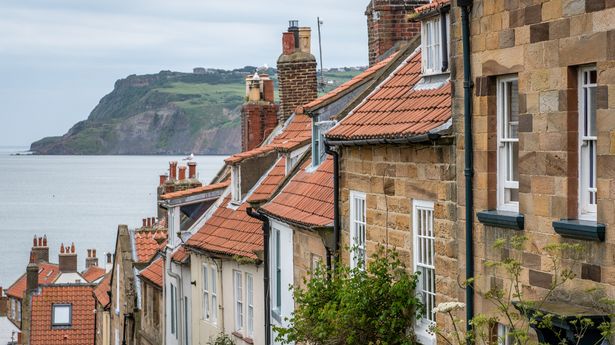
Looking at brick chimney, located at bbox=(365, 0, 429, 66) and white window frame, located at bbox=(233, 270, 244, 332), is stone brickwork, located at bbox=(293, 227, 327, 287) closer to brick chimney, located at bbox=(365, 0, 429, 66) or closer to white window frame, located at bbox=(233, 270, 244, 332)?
brick chimney, located at bbox=(365, 0, 429, 66)

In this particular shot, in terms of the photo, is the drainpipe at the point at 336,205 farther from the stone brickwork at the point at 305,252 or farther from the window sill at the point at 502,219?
the window sill at the point at 502,219

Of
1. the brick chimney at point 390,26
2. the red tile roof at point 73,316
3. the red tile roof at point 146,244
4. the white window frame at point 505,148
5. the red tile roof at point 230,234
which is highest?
the brick chimney at point 390,26

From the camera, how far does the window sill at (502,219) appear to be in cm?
1373

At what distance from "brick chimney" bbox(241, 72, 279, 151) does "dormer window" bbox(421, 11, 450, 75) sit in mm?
18903

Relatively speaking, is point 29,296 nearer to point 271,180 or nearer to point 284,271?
point 271,180

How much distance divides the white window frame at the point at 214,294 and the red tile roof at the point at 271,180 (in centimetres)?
223

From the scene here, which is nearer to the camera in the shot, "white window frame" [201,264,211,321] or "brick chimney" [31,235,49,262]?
"white window frame" [201,264,211,321]

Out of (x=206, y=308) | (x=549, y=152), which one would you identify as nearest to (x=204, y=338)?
(x=206, y=308)

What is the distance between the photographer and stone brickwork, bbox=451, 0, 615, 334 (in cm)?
1206

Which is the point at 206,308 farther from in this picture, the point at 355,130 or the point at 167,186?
the point at 355,130

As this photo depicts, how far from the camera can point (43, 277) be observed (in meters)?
77.1

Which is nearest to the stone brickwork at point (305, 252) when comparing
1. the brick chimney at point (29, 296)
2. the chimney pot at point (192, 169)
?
the chimney pot at point (192, 169)

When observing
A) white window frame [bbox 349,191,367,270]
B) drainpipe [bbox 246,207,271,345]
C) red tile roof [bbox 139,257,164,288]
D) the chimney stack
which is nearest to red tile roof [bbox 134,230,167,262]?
red tile roof [bbox 139,257,164,288]

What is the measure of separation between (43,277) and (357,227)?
196 feet
